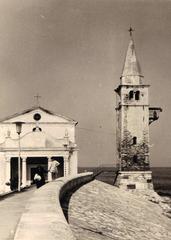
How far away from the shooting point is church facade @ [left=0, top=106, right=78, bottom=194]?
38.2 m

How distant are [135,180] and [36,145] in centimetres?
1118

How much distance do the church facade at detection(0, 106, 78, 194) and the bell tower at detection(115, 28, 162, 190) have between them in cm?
564

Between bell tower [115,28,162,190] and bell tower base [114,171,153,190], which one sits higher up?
bell tower [115,28,162,190]

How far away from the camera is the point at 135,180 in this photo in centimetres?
4488

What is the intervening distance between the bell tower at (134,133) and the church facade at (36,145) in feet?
18.5

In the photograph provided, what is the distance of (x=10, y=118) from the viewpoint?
4262 cm

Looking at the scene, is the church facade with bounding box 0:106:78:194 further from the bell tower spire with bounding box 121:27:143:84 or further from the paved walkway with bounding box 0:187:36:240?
the paved walkway with bounding box 0:187:36:240

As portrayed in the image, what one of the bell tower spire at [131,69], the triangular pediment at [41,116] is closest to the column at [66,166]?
the triangular pediment at [41,116]

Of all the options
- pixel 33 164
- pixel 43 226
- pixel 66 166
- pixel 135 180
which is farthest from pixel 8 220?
pixel 135 180

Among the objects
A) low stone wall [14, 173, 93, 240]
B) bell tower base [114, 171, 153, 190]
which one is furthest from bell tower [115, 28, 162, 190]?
low stone wall [14, 173, 93, 240]

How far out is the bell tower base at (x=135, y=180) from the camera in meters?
44.5

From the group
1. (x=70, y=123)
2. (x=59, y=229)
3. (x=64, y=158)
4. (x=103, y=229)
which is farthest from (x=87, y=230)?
(x=70, y=123)

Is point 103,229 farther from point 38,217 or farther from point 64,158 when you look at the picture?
point 64,158

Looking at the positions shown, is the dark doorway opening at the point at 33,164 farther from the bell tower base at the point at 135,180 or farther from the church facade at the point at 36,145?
the bell tower base at the point at 135,180
